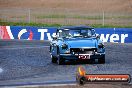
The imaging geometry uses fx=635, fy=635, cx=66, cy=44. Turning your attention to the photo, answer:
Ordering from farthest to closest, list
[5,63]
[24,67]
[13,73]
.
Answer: [5,63]
[24,67]
[13,73]

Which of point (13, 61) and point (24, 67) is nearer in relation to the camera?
point (24, 67)

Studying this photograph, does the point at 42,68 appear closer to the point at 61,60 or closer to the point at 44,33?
the point at 61,60

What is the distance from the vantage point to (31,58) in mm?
27297

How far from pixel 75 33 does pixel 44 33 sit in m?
19.0

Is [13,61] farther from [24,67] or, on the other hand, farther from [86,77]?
[86,77]

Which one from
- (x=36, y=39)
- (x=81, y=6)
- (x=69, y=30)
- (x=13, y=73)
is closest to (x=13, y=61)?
(x=69, y=30)

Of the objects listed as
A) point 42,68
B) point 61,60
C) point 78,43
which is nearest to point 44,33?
point 61,60

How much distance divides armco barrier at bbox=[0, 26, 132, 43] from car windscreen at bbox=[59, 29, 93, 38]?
49.9 feet

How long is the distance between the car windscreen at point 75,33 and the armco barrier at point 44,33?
15216 mm

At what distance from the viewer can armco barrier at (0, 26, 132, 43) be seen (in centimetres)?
4022

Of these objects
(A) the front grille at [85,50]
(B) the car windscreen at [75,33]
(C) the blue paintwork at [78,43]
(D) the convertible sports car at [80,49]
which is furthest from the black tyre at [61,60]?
(B) the car windscreen at [75,33]

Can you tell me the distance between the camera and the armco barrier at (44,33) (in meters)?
40.2

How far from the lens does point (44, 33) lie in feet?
143

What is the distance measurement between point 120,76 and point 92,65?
24.7 feet
